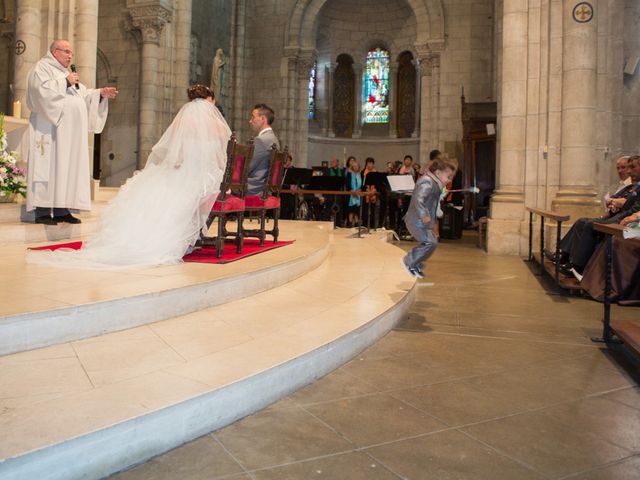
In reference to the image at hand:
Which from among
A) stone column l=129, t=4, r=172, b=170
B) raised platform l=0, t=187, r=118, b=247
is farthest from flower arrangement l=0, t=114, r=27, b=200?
stone column l=129, t=4, r=172, b=170

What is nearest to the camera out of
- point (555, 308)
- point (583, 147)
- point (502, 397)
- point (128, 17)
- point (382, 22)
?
point (502, 397)

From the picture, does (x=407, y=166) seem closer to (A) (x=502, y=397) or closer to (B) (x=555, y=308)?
(B) (x=555, y=308)

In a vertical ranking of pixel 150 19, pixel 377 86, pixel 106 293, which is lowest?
pixel 106 293

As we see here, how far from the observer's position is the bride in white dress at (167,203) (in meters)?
4.77

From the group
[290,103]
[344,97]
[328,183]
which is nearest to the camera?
[328,183]

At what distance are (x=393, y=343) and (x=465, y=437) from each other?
5.11ft

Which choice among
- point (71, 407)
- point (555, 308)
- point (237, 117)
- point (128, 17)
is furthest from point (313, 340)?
point (237, 117)

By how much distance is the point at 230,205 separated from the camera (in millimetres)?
5352

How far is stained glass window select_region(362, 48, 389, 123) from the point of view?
2177cm

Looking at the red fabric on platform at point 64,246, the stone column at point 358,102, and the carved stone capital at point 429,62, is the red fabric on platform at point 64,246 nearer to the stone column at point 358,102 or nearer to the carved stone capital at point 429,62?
the carved stone capital at point 429,62

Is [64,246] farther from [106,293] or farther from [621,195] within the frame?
[621,195]

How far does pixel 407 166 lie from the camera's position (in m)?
12.5

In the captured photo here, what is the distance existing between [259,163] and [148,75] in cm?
797

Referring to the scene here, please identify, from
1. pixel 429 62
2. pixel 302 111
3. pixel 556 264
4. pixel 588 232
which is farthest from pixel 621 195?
pixel 302 111
